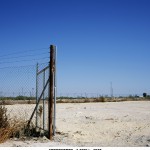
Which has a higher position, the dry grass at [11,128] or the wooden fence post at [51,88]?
the wooden fence post at [51,88]

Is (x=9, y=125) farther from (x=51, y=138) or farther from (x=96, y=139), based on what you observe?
(x=96, y=139)

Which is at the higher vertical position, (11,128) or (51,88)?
(51,88)

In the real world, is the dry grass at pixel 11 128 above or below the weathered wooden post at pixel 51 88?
below

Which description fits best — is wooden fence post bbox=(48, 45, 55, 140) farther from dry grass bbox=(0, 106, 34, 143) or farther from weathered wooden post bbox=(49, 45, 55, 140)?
dry grass bbox=(0, 106, 34, 143)

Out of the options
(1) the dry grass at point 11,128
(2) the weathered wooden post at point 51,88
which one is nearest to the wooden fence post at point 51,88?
(2) the weathered wooden post at point 51,88

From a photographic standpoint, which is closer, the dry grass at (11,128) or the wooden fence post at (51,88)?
the dry grass at (11,128)

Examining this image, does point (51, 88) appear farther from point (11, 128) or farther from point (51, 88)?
point (11, 128)

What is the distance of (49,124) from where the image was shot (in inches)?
376

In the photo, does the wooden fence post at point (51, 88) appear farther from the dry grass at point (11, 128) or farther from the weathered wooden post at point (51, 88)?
the dry grass at point (11, 128)

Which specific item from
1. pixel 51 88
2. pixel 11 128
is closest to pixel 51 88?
pixel 51 88


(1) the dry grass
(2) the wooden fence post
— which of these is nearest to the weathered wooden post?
(2) the wooden fence post

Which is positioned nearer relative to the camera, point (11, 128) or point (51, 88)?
point (11, 128)

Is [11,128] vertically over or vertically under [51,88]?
under

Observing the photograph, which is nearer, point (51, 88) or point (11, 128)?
point (11, 128)
